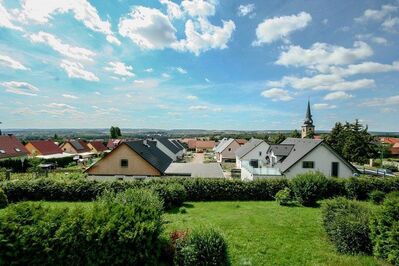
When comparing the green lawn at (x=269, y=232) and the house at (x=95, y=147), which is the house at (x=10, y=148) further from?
the green lawn at (x=269, y=232)

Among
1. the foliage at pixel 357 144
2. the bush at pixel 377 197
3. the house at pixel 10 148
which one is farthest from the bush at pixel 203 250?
the house at pixel 10 148

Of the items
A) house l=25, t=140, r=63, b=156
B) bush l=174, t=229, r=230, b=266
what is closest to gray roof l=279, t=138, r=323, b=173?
bush l=174, t=229, r=230, b=266

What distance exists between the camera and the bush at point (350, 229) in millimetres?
9688

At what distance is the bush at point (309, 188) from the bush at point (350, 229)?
26.2ft

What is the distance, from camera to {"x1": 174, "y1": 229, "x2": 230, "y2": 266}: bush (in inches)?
301

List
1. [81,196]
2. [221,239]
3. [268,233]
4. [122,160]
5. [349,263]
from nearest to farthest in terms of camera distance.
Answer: [221,239]
[349,263]
[268,233]
[81,196]
[122,160]

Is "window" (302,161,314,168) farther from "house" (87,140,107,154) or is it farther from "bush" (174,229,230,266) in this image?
"house" (87,140,107,154)

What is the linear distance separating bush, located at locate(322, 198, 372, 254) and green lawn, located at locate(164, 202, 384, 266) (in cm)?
50

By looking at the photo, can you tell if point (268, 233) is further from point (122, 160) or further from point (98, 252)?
point (122, 160)

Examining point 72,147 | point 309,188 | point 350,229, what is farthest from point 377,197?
point 72,147

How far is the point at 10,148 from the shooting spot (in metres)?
47.5

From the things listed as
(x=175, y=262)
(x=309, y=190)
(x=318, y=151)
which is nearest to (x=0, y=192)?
(x=175, y=262)

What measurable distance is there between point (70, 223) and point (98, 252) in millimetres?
1253

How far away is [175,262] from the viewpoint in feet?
26.0
